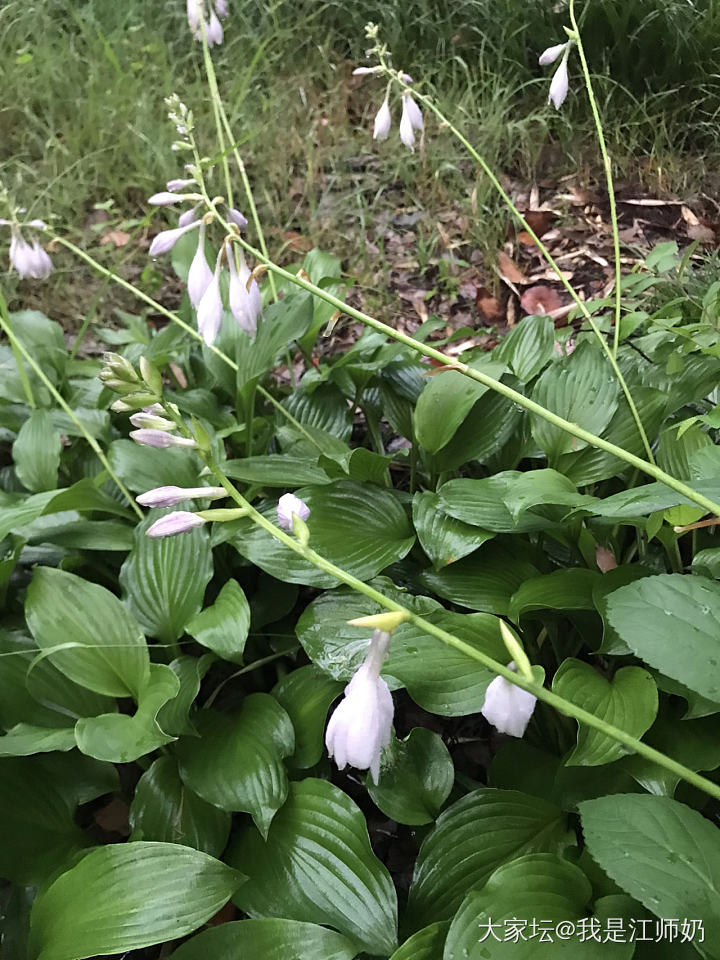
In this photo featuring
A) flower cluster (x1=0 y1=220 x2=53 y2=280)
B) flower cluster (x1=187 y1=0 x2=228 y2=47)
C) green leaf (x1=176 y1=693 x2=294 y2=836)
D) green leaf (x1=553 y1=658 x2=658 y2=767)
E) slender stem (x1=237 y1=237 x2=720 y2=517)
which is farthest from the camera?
flower cluster (x1=0 y1=220 x2=53 y2=280)

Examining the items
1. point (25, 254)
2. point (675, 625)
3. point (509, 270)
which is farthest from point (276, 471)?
point (509, 270)

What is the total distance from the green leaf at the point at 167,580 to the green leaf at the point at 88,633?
0.37ft

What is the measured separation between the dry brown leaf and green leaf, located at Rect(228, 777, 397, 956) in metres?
2.52

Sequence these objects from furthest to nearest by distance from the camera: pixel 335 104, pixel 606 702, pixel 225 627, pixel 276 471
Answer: pixel 335 104, pixel 276 471, pixel 225 627, pixel 606 702

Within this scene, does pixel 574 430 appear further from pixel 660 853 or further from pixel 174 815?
pixel 174 815

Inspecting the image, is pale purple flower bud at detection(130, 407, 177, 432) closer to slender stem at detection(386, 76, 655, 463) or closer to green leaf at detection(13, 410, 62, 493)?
slender stem at detection(386, 76, 655, 463)

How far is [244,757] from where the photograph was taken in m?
1.21

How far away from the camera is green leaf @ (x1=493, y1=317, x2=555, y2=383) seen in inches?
69.2

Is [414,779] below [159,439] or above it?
below

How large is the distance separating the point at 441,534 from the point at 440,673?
34cm

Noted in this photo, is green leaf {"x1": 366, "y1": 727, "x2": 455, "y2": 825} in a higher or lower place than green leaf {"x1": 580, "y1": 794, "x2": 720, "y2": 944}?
lower

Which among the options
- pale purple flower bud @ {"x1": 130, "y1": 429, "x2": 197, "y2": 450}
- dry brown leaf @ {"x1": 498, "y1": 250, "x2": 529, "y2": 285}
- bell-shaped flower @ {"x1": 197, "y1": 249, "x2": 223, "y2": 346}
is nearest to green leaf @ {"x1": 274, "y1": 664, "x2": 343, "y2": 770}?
pale purple flower bud @ {"x1": 130, "y1": 429, "x2": 197, "y2": 450}

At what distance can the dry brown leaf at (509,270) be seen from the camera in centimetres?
302

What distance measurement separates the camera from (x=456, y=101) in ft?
11.8
